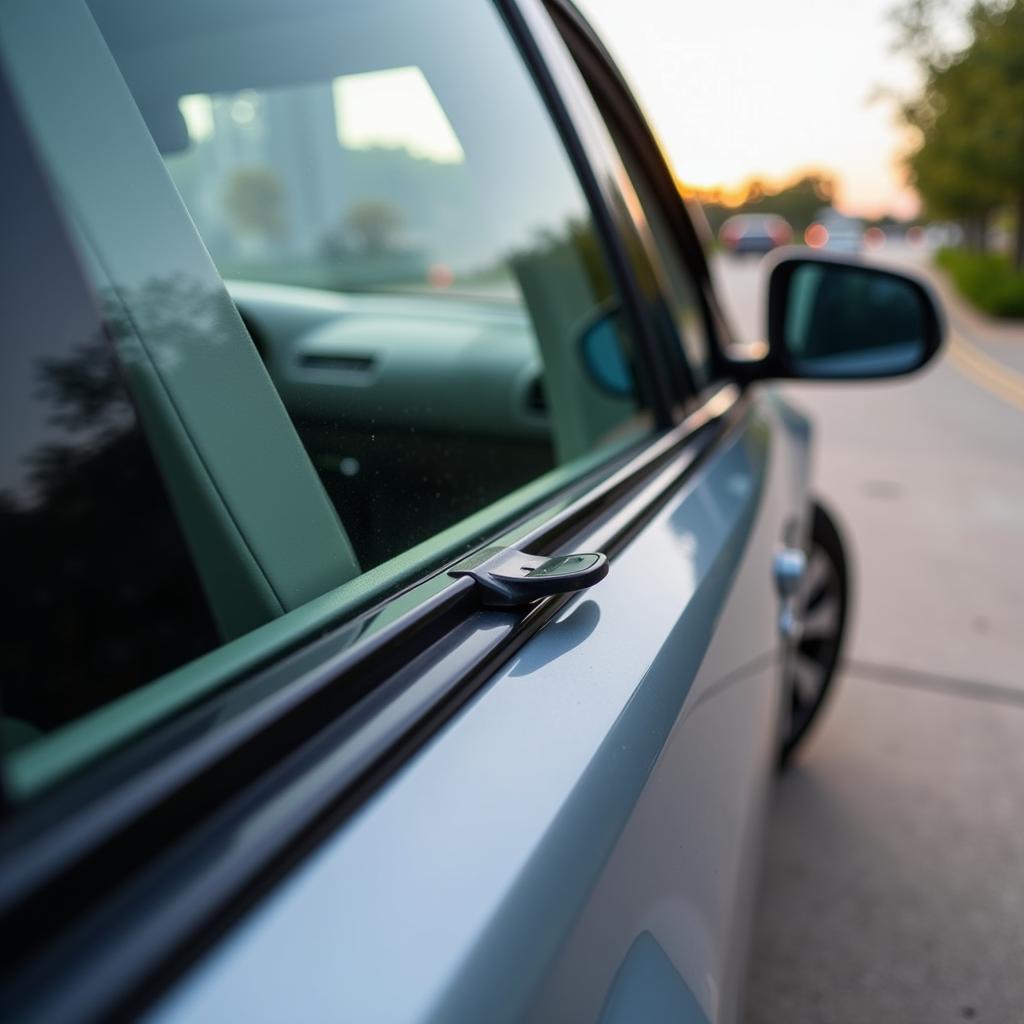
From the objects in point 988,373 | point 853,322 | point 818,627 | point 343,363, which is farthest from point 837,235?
point 343,363

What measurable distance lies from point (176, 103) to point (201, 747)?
1072mm

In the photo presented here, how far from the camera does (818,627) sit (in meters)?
3.19

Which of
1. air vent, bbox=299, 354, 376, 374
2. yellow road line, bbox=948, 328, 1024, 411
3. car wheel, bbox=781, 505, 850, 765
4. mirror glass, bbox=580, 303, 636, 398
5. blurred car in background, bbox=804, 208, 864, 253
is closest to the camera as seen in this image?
air vent, bbox=299, 354, 376, 374

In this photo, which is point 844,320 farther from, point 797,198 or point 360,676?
point 797,198

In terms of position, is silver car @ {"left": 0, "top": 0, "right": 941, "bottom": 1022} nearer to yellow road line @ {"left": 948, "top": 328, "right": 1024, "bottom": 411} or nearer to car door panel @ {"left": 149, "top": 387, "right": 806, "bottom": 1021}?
car door panel @ {"left": 149, "top": 387, "right": 806, "bottom": 1021}

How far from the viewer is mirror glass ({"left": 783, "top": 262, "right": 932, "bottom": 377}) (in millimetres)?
2391

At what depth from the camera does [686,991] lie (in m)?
0.91

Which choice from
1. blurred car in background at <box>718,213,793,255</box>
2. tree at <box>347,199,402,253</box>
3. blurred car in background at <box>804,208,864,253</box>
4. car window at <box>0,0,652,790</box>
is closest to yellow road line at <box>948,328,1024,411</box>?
tree at <box>347,199,402,253</box>

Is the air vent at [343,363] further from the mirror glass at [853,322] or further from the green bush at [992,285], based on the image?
the green bush at [992,285]

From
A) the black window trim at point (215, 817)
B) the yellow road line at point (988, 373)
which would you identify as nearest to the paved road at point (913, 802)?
the black window trim at point (215, 817)

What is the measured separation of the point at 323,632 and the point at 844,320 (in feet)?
6.46

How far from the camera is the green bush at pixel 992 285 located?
16.7 metres

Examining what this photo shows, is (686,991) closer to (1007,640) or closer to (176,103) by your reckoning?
(176,103)

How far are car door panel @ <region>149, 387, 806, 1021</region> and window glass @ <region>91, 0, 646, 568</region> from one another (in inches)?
9.4
